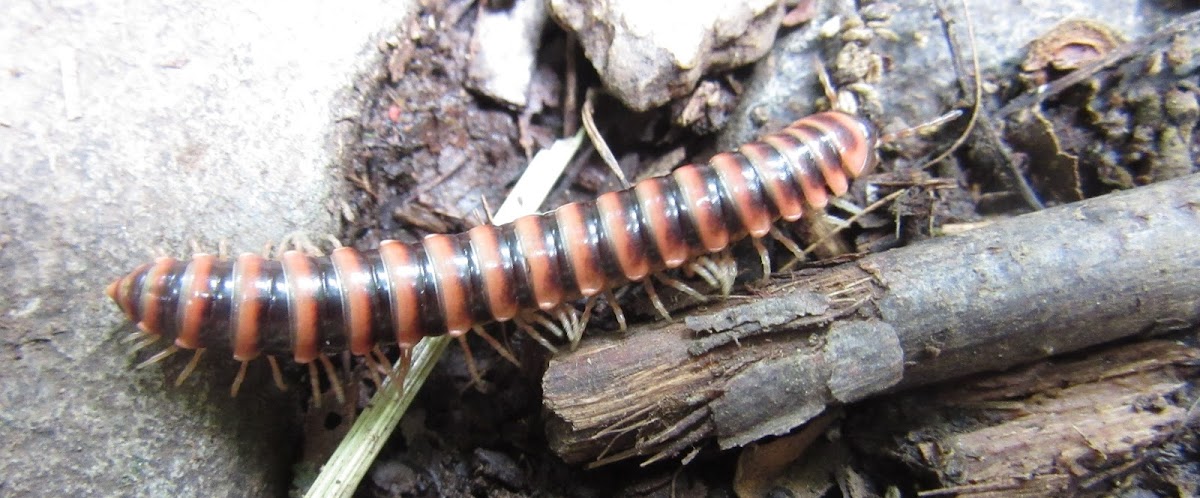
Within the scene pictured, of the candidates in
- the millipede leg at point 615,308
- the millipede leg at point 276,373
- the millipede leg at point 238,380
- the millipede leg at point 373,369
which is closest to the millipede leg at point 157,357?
the millipede leg at point 238,380

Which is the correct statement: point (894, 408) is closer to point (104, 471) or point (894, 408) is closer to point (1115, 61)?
point (1115, 61)

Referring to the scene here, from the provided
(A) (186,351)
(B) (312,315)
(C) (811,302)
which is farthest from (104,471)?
(C) (811,302)

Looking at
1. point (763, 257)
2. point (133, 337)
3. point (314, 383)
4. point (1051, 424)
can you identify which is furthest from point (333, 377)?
point (1051, 424)

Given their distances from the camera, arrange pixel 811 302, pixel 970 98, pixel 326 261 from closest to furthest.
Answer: pixel 811 302 < pixel 326 261 < pixel 970 98

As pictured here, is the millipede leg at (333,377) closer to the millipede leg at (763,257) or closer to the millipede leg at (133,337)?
the millipede leg at (133,337)

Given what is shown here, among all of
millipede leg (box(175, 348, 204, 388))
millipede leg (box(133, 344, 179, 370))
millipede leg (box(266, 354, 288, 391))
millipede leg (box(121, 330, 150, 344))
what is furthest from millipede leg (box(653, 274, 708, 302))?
millipede leg (box(121, 330, 150, 344))

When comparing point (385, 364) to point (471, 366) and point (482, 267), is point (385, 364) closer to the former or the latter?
point (471, 366)
